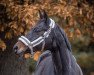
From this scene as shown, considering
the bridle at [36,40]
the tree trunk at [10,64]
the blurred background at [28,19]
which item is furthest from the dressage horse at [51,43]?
the tree trunk at [10,64]

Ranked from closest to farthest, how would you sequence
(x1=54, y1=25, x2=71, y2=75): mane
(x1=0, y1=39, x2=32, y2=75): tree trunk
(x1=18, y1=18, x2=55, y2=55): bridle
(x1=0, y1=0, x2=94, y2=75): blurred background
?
(x1=18, y1=18, x2=55, y2=55): bridle
(x1=54, y1=25, x2=71, y2=75): mane
(x1=0, y1=0, x2=94, y2=75): blurred background
(x1=0, y1=39, x2=32, y2=75): tree trunk

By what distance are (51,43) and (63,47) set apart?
21cm

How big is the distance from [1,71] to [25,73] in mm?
502

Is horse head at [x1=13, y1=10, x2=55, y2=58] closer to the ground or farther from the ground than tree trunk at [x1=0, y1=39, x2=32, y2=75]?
farther from the ground

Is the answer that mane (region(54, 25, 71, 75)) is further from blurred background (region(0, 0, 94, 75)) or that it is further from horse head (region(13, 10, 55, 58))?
blurred background (region(0, 0, 94, 75))

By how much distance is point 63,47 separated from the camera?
Result: 27.1 ft

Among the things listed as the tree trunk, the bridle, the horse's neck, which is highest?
the bridle

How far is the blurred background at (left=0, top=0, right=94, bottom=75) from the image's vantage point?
958 cm

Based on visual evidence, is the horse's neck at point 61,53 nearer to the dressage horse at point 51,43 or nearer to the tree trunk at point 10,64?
the dressage horse at point 51,43

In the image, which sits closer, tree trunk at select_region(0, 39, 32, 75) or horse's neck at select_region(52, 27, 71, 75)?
horse's neck at select_region(52, 27, 71, 75)

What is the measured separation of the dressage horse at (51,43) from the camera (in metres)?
8.05

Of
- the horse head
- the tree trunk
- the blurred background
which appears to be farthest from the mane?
the tree trunk

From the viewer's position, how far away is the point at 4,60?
10797 millimetres

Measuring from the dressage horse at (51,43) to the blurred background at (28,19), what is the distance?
3.99 ft
